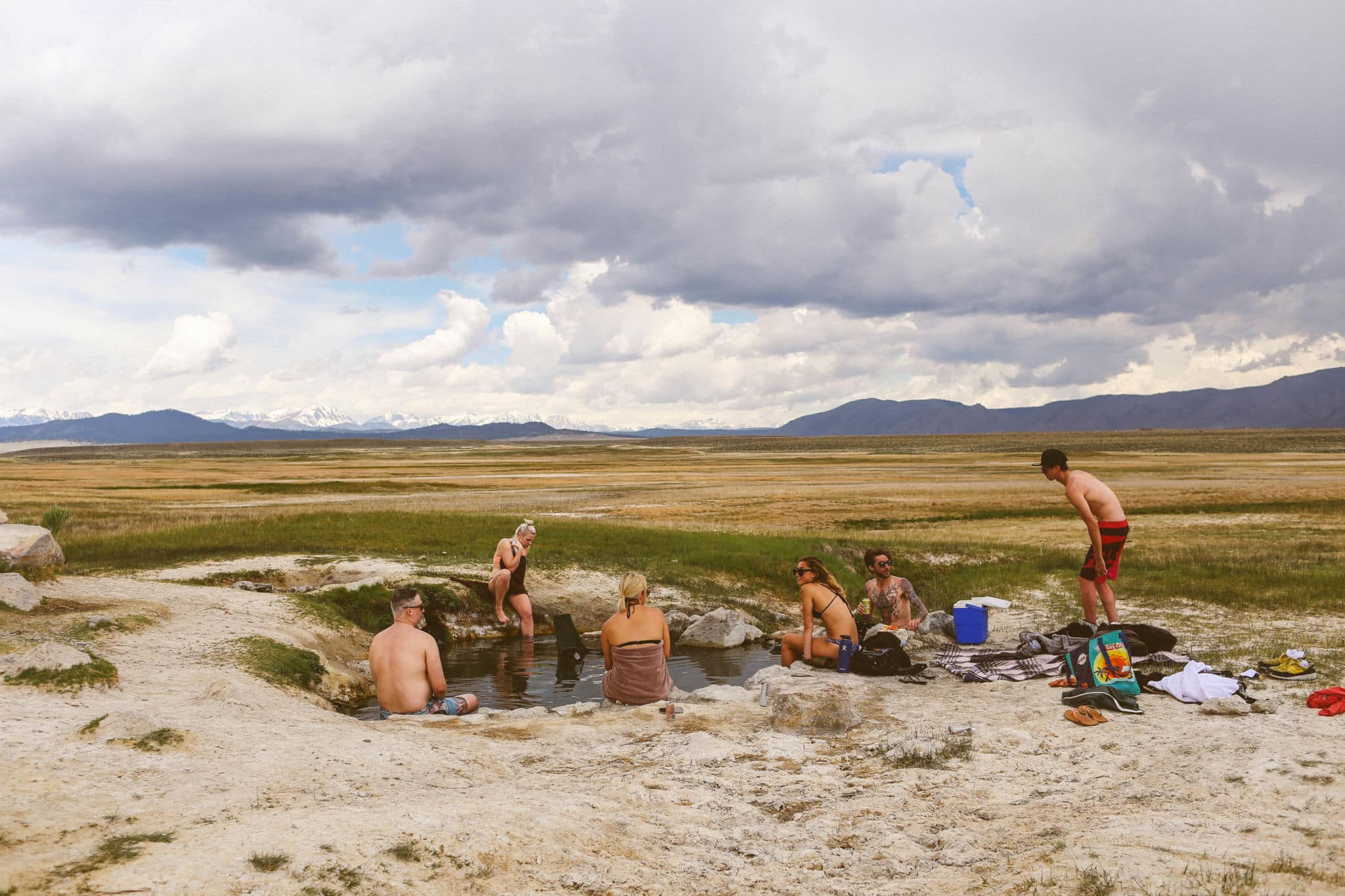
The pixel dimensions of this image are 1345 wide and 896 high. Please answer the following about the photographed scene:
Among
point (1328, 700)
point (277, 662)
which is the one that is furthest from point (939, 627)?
point (277, 662)

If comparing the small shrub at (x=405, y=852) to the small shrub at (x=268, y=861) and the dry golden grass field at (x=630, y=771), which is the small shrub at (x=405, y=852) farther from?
the small shrub at (x=268, y=861)

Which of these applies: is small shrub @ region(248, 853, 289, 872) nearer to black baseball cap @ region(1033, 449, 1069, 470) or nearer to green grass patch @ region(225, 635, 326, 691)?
green grass patch @ region(225, 635, 326, 691)

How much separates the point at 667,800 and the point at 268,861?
144 inches

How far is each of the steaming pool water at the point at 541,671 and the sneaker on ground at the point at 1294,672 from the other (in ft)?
28.5

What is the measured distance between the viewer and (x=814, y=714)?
35.3 ft

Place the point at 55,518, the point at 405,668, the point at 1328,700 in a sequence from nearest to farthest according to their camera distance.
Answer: the point at 1328,700 → the point at 405,668 → the point at 55,518

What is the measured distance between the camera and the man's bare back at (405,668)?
39.2 ft

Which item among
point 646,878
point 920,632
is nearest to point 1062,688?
point 920,632

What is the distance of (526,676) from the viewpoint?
16250 mm

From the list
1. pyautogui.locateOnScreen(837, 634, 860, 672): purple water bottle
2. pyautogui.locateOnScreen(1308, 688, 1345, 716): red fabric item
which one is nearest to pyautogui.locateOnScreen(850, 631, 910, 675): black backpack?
pyautogui.locateOnScreen(837, 634, 860, 672): purple water bottle

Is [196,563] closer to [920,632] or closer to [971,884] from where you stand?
[920,632]

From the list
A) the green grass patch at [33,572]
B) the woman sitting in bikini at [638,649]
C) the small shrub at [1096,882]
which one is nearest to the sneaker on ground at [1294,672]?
the small shrub at [1096,882]

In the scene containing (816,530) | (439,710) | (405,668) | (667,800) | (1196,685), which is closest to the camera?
(667,800)

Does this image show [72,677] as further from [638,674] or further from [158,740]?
[638,674]
